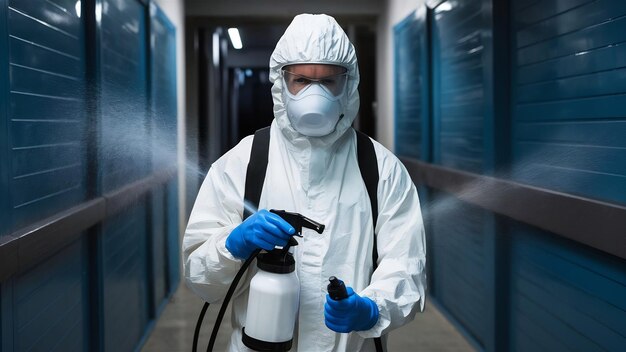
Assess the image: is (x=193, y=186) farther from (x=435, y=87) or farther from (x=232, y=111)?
(x=232, y=111)

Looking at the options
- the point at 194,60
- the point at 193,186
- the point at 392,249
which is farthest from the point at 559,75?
the point at 194,60

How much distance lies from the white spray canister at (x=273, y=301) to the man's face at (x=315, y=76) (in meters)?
0.44

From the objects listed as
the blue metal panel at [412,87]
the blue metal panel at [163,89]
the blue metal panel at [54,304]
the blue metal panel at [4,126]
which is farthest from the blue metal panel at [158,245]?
the blue metal panel at [4,126]

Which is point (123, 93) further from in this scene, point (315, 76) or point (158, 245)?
point (315, 76)

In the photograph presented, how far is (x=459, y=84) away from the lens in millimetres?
3779

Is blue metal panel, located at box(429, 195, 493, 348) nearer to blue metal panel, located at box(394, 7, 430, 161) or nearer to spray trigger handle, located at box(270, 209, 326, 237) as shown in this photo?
blue metal panel, located at box(394, 7, 430, 161)

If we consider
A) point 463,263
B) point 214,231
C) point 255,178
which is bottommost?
point 463,263

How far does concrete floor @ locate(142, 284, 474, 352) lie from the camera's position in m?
3.52

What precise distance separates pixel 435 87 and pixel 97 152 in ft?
8.13

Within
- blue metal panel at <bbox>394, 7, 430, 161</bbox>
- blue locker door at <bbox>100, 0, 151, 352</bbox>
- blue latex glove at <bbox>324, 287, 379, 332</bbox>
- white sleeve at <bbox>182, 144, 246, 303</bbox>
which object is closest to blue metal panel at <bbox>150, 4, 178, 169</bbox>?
blue locker door at <bbox>100, 0, 151, 352</bbox>

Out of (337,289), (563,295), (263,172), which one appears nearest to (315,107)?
(263,172)

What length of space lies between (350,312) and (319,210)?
0.92ft

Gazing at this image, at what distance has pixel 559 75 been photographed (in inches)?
94.7

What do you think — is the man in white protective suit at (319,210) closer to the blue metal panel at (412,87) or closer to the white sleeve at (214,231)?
the white sleeve at (214,231)
